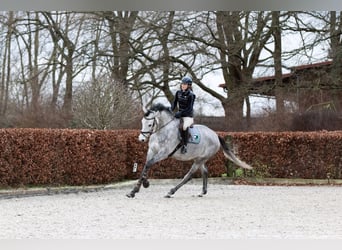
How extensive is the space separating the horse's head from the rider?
133 mm

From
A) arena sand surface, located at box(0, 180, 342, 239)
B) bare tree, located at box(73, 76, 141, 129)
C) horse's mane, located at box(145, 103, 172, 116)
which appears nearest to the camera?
arena sand surface, located at box(0, 180, 342, 239)

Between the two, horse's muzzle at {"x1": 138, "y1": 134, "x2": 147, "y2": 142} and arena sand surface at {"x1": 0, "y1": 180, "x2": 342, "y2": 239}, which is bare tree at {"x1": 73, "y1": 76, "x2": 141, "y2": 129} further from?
horse's muzzle at {"x1": 138, "y1": 134, "x2": 147, "y2": 142}

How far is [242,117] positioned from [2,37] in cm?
787

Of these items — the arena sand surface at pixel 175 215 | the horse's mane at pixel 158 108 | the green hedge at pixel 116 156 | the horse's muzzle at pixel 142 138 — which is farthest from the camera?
the green hedge at pixel 116 156

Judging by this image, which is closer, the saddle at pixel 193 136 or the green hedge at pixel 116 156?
the saddle at pixel 193 136

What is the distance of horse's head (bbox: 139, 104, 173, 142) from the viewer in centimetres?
789

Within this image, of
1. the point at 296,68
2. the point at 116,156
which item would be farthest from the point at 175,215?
the point at 296,68

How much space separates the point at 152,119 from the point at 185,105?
510 mm

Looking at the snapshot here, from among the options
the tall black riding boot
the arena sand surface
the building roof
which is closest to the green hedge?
the arena sand surface

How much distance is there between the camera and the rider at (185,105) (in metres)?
8.04

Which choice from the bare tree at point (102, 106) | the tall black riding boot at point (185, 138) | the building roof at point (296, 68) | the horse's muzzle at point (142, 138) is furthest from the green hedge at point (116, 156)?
the building roof at point (296, 68)

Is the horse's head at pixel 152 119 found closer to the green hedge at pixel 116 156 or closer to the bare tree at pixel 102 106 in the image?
the green hedge at pixel 116 156

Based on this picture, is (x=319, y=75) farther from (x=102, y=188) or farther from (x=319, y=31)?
(x=102, y=188)

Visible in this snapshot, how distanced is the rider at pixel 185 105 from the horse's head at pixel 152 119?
133mm
